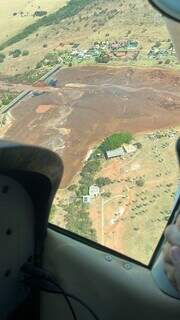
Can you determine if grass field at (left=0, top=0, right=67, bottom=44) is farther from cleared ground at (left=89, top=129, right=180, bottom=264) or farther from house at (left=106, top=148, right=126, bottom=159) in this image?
cleared ground at (left=89, top=129, right=180, bottom=264)

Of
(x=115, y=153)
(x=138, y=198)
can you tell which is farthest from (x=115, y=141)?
(x=138, y=198)

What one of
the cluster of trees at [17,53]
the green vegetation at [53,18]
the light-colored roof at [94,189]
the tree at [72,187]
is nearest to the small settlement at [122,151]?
the light-colored roof at [94,189]

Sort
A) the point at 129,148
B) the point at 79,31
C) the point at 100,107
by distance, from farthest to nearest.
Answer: the point at 79,31 → the point at 100,107 → the point at 129,148

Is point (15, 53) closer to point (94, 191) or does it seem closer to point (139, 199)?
point (94, 191)

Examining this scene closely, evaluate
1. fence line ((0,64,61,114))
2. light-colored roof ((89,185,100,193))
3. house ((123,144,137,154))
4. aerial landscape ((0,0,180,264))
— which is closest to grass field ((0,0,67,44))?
aerial landscape ((0,0,180,264))

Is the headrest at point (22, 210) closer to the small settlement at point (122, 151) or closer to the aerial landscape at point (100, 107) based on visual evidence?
the aerial landscape at point (100, 107)

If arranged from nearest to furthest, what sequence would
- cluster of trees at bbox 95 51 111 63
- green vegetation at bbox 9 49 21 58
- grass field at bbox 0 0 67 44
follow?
cluster of trees at bbox 95 51 111 63, green vegetation at bbox 9 49 21 58, grass field at bbox 0 0 67 44

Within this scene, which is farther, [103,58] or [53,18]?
[53,18]

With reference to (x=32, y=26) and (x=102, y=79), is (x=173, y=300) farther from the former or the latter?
(x=32, y=26)
